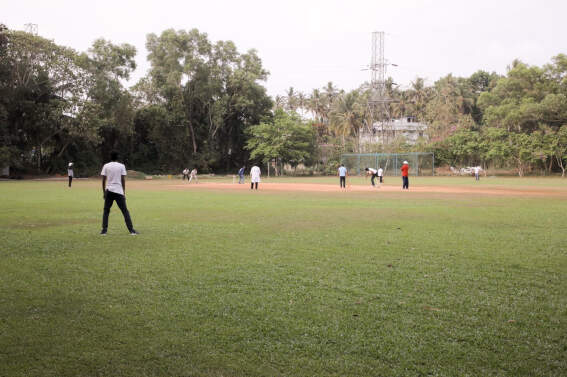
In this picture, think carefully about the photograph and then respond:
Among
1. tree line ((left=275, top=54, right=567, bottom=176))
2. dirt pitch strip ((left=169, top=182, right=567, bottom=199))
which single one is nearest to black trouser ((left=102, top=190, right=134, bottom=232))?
dirt pitch strip ((left=169, top=182, right=567, bottom=199))

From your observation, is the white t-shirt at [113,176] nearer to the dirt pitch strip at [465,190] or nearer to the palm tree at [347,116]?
the dirt pitch strip at [465,190]

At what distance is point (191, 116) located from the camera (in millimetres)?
54312

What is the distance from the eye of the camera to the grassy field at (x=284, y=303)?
11.5 feet

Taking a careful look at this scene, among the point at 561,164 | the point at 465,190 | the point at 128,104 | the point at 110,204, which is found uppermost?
the point at 128,104

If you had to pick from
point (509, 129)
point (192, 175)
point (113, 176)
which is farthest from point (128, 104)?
point (509, 129)

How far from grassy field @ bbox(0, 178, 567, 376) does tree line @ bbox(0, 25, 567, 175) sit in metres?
36.3

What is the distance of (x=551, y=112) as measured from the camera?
48.4 meters

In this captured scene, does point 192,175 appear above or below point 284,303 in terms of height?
above

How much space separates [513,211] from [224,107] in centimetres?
4266

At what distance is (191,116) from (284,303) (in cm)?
5182

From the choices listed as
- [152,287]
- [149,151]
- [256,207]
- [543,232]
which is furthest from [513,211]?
[149,151]

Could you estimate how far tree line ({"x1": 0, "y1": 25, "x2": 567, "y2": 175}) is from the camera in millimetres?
40250

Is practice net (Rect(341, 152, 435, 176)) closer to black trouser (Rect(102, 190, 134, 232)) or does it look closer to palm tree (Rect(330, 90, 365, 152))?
palm tree (Rect(330, 90, 365, 152))

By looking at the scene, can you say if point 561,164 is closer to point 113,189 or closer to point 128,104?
point 128,104
